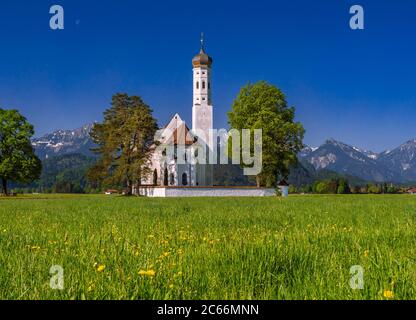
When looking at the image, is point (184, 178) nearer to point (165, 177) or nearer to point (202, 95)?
point (165, 177)

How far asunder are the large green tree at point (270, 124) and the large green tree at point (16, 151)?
2702cm

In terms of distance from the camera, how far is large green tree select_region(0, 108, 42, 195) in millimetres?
62969

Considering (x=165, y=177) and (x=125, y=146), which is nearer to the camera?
(x=125, y=146)

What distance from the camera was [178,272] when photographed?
4.73 meters

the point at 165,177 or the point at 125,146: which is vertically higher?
the point at 125,146

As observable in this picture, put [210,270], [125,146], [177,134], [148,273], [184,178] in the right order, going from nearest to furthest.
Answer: [148,273]
[210,270]
[125,146]
[184,178]
[177,134]

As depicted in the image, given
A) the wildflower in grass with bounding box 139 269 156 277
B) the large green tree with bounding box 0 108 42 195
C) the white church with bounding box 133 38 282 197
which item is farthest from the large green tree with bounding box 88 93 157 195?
the wildflower in grass with bounding box 139 269 156 277

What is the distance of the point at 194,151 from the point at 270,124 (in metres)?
23.2

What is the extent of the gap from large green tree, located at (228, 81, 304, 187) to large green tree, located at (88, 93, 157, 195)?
11066 mm

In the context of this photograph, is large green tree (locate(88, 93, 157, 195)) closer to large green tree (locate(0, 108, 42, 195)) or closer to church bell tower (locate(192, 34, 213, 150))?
large green tree (locate(0, 108, 42, 195))

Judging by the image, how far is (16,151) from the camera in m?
64.6

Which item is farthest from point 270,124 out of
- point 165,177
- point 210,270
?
point 210,270

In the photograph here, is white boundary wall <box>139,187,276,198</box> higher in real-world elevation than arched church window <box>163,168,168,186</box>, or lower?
lower

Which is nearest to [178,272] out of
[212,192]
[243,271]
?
[243,271]
